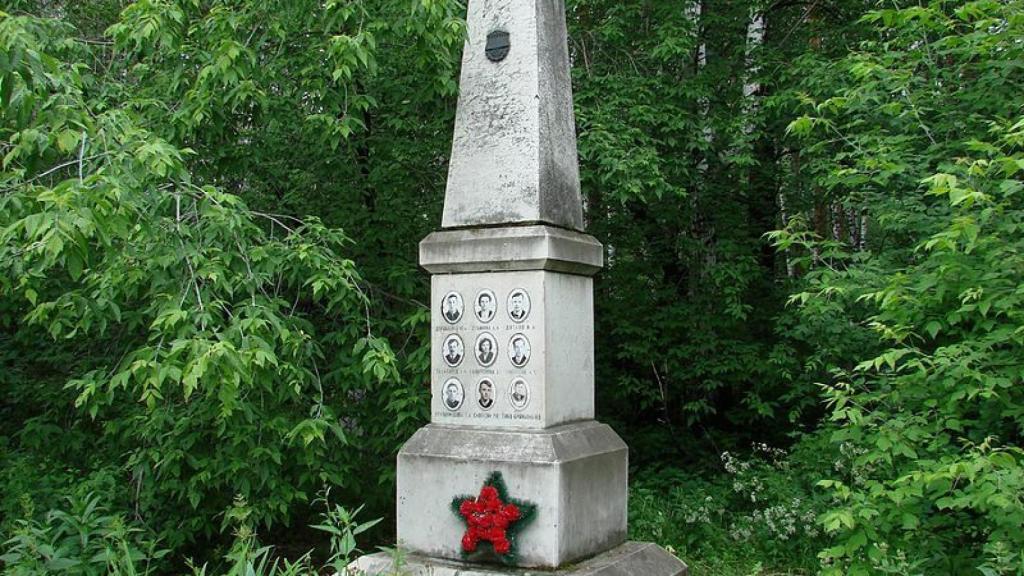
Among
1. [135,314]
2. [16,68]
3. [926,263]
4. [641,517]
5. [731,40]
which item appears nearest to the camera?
[16,68]

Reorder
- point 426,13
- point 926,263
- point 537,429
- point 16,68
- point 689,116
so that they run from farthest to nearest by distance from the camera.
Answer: point 689,116 → point 426,13 → point 926,263 → point 537,429 → point 16,68

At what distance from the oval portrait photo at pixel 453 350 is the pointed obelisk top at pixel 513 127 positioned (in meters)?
0.61

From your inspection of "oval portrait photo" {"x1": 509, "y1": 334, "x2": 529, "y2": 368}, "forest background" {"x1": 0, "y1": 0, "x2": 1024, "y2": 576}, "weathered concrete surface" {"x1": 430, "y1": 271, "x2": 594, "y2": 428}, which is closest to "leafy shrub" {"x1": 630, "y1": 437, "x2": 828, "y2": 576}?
"forest background" {"x1": 0, "y1": 0, "x2": 1024, "y2": 576}

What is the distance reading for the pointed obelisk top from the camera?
469 centimetres

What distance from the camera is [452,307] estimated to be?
15.8 ft

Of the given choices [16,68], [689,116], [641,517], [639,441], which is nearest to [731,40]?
[689,116]

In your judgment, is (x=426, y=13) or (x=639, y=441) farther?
(x=639, y=441)

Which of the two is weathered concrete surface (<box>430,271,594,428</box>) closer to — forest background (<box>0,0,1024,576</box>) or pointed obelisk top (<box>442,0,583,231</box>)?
pointed obelisk top (<box>442,0,583,231</box>)

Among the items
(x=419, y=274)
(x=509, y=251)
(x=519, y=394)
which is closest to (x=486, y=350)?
(x=519, y=394)

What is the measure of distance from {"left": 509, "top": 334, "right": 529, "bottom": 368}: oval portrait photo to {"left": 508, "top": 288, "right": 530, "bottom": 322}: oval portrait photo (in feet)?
0.32

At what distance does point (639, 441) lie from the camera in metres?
9.72

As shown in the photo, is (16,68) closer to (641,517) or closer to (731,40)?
(641,517)

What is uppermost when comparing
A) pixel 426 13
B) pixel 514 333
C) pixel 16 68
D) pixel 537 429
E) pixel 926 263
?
pixel 426 13

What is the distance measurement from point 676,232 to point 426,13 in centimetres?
484
